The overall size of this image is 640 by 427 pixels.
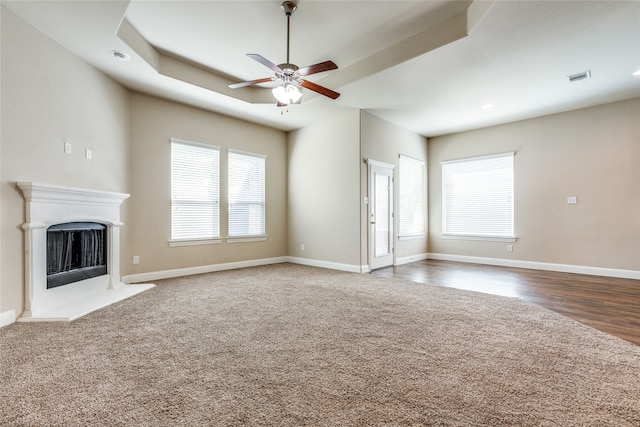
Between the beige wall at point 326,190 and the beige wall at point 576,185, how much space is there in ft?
10.1

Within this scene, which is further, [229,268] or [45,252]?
[229,268]

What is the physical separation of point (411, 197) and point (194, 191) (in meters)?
4.67

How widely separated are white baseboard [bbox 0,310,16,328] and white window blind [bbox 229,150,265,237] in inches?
128

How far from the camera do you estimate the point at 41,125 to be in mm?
3268

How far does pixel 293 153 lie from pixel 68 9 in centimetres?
431

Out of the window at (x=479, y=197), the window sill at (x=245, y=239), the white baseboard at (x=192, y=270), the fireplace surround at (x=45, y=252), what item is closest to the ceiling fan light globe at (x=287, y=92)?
the fireplace surround at (x=45, y=252)

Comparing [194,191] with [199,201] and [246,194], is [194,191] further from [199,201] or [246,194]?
[246,194]

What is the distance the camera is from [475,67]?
3.91 meters

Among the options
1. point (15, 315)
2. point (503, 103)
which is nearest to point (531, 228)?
point (503, 103)

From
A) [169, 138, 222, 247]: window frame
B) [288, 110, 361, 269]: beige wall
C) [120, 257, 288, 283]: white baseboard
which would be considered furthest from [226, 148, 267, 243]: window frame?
[288, 110, 361, 269]: beige wall

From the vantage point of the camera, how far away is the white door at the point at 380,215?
18.8ft

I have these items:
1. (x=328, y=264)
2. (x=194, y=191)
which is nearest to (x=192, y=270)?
(x=194, y=191)

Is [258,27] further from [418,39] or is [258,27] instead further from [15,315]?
[15,315]

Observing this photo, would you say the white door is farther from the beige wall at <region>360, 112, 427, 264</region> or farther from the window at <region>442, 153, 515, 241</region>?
the window at <region>442, 153, 515, 241</region>
